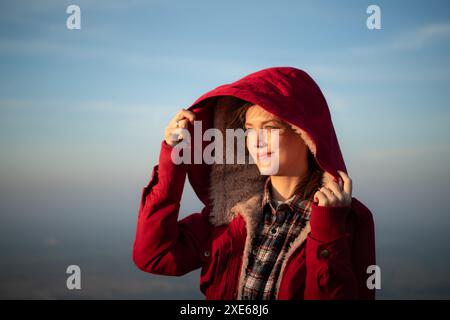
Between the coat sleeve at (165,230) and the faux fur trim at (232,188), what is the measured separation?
24 centimetres

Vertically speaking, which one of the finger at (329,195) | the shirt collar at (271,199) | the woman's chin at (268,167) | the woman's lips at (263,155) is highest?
the woman's lips at (263,155)

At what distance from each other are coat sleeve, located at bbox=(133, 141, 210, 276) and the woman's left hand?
779 millimetres

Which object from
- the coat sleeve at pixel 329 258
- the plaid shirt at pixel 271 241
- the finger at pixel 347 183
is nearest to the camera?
the coat sleeve at pixel 329 258

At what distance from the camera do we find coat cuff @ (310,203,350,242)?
2.25 meters

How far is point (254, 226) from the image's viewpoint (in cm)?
257

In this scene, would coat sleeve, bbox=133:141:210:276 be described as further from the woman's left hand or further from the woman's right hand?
the woman's left hand

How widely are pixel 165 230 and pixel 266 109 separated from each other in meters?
0.88

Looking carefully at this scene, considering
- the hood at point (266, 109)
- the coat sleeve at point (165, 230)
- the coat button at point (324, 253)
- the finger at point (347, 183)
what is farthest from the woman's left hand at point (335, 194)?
the coat sleeve at point (165, 230)

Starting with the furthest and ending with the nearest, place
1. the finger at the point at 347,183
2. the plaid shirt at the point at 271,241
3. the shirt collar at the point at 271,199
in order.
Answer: the shirt collar at the point at 271,199, the plaid shirt at the point at 271,241, the finger at the point at 347,183

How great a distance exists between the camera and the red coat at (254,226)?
7.40 ft

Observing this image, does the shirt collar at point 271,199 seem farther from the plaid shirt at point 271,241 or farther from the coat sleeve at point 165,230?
the coat sleeve at point 165,230

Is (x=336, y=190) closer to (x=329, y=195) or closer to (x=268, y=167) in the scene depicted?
(x=329, y=195)

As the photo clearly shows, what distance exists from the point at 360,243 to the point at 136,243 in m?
1.27
